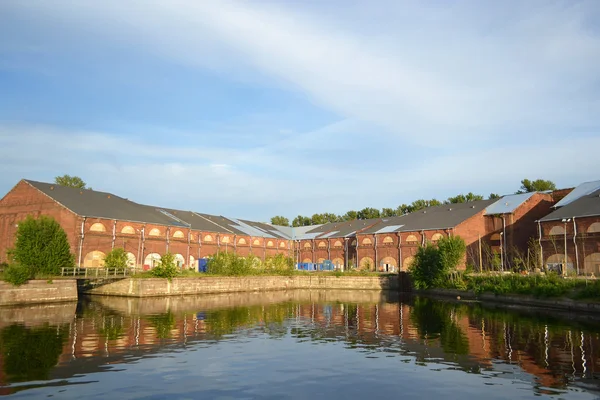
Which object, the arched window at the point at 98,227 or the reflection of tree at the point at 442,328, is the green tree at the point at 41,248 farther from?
the reflection of tree at the point at 442,328

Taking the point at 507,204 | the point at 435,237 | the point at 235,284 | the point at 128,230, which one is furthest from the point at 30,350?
the point at 507,204

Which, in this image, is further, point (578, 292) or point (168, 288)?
point (168, 288)

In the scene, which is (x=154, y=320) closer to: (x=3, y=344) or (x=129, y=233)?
(x=3, y=344)

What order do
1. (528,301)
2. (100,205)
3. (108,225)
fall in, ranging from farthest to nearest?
1. (100,205)
2. (108,225)
3. (528,301)

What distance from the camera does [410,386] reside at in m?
10.9

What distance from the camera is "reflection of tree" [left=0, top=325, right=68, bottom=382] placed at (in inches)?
460

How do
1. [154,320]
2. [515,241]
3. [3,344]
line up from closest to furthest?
[3,344], [154,320], [515,241]

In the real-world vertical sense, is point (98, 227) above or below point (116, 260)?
above

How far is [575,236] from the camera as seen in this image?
128 feet

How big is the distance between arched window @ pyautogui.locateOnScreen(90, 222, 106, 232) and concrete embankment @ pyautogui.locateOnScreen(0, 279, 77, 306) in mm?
11746

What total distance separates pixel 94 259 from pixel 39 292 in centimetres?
1275

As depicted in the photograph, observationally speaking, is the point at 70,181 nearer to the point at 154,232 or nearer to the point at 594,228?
the point at 154,232

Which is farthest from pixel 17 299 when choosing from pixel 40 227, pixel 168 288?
pixel 168 288

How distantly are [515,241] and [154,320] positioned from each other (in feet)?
135
